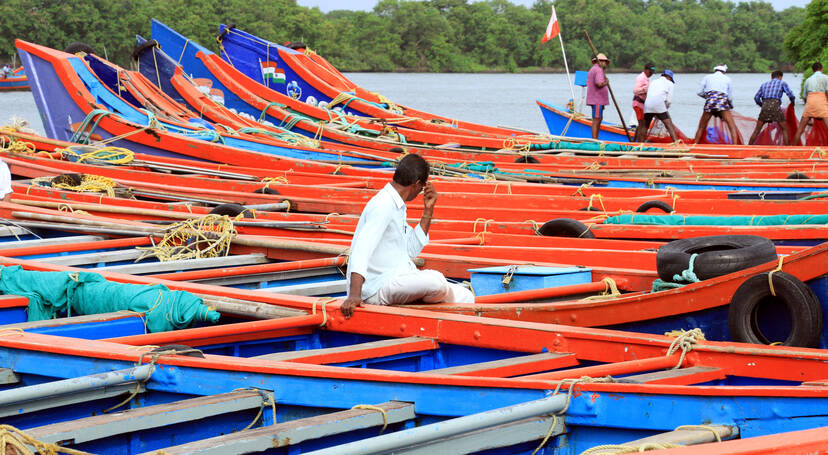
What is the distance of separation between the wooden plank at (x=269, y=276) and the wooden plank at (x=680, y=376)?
116 inches

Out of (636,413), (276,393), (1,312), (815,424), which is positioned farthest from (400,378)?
(1,312)

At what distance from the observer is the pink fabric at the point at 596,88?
1581 centimetres

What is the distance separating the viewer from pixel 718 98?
15430 mm

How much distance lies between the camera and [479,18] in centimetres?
7512

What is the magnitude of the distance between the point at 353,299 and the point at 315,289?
3.60 ft

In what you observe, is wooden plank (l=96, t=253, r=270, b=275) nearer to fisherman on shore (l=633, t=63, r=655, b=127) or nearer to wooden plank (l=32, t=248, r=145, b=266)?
wooden plank (l=32, t=248, r=145, b=266)

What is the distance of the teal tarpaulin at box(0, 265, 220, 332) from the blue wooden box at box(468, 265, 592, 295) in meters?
1.74

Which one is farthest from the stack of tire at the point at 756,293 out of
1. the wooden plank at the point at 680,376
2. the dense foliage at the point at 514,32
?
the dense foliage at the point at 514,32

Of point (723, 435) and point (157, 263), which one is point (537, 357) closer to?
point (723, 435)

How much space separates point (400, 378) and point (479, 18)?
240ft

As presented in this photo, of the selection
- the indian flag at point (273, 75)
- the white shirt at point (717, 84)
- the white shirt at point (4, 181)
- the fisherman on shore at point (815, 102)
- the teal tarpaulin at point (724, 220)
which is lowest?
the teal tarpaulin at point (724, 220)

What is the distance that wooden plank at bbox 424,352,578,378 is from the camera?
4.30 meters

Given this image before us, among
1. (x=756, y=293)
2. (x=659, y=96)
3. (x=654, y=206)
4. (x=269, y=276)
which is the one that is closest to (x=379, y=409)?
(x=756, y=293)

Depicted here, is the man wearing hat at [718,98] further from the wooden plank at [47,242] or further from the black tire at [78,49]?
the wooden plank at [47,242]
